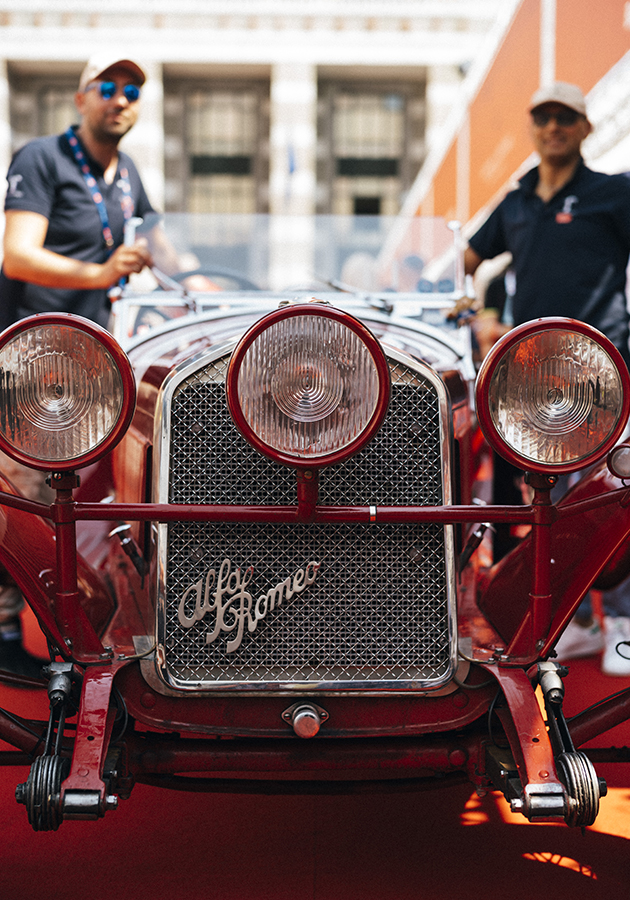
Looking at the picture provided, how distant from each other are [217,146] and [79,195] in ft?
40.6

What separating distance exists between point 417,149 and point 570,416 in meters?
14.2

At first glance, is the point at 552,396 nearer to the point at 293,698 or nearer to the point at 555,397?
the point at 555,397

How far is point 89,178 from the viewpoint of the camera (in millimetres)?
3107

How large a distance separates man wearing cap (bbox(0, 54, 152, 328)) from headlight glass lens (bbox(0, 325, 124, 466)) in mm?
1389

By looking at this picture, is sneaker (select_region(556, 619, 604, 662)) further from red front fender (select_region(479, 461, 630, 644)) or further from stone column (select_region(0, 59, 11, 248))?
stone column (select_region(0, 59, 11, 248))

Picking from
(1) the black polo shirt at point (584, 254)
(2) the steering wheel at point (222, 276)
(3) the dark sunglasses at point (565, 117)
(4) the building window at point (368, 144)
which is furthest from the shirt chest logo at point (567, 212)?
(4) the building window at point (368, 144)

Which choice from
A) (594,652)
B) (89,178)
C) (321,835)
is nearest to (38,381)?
(321,835)

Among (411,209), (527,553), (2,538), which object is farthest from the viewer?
(411,209)

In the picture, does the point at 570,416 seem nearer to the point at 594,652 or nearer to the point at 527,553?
the point at 527,553

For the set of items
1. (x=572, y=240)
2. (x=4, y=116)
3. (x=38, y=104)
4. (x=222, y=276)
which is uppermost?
(x=38, y=104)

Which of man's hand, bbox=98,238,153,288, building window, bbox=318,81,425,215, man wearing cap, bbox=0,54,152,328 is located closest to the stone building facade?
building window, bbox=318,81,425,215

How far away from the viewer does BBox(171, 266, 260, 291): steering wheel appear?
9.18ft

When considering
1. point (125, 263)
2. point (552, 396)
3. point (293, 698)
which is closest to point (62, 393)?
point (293, 698)

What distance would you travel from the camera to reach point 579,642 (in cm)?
309
